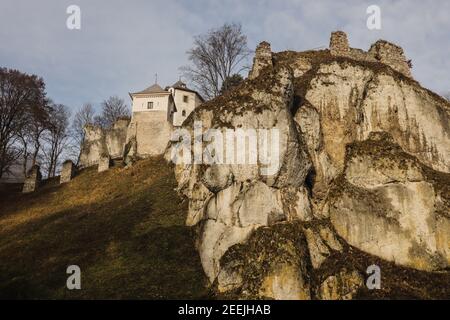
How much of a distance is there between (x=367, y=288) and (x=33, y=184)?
2781 centimetres

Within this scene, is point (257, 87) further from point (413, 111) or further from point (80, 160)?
point (80, 160)

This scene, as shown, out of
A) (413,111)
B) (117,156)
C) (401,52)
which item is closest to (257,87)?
(413,111)

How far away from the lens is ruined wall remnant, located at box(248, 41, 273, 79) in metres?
25.4

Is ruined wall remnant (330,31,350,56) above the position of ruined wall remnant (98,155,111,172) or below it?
above

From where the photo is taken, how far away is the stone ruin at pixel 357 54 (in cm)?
2555

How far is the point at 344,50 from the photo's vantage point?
85.0 feet

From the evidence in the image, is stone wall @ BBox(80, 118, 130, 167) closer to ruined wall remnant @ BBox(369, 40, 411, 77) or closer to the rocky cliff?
the rocky cliff

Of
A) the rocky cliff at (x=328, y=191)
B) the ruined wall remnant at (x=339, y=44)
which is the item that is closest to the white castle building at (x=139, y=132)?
the rocky cliff at (x=328, y=191)

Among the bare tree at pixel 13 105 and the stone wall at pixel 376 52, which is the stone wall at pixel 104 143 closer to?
the bare tree at pixel 13 105

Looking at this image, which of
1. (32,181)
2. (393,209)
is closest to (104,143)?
(32,181)

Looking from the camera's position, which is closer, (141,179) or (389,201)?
(389,201)

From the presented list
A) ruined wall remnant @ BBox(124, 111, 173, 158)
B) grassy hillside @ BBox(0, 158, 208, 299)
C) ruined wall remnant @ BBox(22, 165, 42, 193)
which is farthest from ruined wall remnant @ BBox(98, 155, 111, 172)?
ruined wall remnant @ BBox(22, 165, 42, 193)

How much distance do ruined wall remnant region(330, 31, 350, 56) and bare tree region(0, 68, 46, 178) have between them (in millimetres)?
24638
